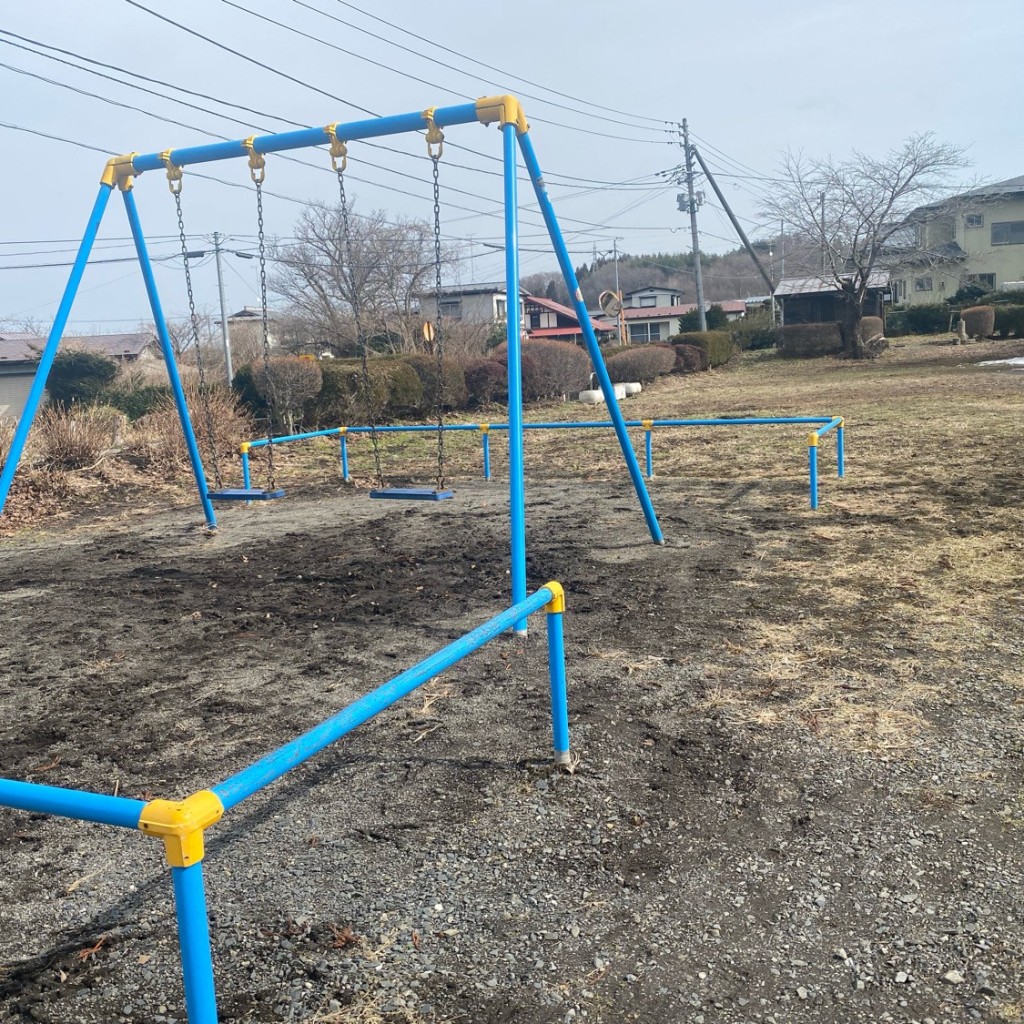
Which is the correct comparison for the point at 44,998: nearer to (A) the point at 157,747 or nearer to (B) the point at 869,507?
(A) the point at 157,747

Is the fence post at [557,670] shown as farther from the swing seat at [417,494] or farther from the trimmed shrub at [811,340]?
the trimmed shrub at [811,340]

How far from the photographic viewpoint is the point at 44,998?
2295mm

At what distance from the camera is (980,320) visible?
3316 centimetres

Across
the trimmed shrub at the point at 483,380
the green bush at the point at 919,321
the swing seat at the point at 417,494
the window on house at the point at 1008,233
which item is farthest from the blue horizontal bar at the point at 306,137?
the window on house at the point at 1008,233

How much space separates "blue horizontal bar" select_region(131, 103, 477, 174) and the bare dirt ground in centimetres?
288

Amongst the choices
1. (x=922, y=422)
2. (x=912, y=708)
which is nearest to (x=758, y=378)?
(x=922, y=422)

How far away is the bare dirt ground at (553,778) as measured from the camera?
92.3 inches

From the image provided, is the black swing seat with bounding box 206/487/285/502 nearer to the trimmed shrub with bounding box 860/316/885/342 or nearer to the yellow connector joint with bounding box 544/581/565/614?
the yellow connector joint with bounding box 544/581/565/614

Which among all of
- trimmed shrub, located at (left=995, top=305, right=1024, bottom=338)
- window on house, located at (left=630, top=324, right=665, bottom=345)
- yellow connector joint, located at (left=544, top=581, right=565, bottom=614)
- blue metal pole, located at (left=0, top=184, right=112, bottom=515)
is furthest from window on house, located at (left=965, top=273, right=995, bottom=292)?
yellow connector joint, located at (left=544, top=581, right=565, bottom=614)

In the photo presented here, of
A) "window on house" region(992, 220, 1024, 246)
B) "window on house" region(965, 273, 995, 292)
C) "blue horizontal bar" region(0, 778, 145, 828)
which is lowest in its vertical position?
"blue horizontal bar" region(0, 778, 145, 828)

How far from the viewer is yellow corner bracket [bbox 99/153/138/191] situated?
21.4 feet

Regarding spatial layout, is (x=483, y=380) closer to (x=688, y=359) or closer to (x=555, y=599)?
(x=688, y=359)

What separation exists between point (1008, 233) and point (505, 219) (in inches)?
1843

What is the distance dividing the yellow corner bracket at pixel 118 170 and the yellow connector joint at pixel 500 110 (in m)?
2.85
